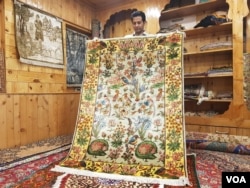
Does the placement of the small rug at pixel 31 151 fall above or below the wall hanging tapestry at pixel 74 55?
below

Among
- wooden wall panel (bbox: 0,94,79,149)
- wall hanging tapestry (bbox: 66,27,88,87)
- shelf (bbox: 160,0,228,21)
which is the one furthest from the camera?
wall hanging tapestry (bbox: 66,27,88,87)

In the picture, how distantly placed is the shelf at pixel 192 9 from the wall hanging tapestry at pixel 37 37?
1.68 metres

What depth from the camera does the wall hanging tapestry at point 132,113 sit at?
5.46ft

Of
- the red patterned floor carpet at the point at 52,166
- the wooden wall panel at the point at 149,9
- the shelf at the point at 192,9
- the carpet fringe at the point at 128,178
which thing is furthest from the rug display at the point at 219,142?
the shelf at the point at 192,9

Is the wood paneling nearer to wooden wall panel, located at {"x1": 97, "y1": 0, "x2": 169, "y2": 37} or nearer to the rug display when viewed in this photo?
wooden wall panel, located at {"x1": 97, "y1": 0, "x2": 169, "y2": 37}

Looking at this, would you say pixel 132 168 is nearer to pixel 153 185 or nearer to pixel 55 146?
pixel 153 185

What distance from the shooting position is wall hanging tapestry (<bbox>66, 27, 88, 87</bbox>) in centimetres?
331

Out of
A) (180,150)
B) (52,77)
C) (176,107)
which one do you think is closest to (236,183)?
(180,150)

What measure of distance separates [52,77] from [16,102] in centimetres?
64

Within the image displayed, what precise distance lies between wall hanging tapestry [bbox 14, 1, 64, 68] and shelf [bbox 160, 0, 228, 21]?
168cm

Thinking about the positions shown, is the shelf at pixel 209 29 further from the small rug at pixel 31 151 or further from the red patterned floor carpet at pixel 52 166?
the small rug at pixel 31 151

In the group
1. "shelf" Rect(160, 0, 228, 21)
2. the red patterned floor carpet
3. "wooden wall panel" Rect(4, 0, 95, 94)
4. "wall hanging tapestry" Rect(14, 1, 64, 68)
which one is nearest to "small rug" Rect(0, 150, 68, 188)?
the red patterned floor carpet

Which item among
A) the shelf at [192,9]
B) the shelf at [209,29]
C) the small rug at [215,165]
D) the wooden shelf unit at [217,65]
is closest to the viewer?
the small rug at [215,165]

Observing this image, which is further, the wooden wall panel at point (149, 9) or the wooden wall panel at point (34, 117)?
the wooden wall panel at point (149, 9)
